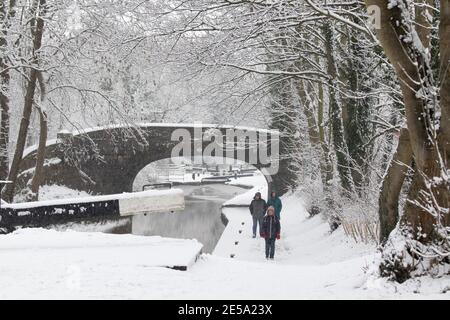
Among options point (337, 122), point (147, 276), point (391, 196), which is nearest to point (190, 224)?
point (337, 122)

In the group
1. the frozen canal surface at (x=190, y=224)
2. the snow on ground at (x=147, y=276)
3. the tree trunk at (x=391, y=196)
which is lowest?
the frozen canal surface at (x=190, y=224)

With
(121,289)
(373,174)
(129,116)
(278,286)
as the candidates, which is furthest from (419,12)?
(129,116)

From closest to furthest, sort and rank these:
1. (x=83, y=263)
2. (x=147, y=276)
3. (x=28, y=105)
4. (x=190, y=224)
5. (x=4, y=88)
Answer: (x=147, y=276), (x=83, y=263), (x=28, y=105), (x=4, y=88), (x=190, y=224)

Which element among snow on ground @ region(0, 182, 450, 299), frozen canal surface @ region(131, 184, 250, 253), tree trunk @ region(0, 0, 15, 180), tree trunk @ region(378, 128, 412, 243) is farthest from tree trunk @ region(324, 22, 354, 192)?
tree trunk @ region(0, 0, 15, 180)

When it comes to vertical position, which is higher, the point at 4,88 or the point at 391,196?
the point at 4,88

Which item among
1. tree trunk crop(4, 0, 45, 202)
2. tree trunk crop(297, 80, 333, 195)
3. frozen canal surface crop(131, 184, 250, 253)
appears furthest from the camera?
frozen canal surface crop(131, 184, 250, 253)

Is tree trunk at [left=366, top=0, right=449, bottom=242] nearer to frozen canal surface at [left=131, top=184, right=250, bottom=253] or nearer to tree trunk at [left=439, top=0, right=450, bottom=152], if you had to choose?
tree trunk at [left=439, top=0, right=450, bottom=152]

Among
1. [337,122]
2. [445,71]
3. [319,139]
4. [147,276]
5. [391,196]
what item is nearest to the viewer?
[445,71]

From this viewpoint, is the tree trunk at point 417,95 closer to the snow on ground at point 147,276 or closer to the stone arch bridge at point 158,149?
the snow on ground at point 147,276

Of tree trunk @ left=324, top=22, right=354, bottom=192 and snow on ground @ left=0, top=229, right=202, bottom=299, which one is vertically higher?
tree trunk @ left=324, top=22, right=354, bottom=192

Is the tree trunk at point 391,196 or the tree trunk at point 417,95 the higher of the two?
the tree trunk at point 417,95

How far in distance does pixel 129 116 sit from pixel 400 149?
10.7 m

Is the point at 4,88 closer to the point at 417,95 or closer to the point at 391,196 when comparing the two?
the point at 391,196

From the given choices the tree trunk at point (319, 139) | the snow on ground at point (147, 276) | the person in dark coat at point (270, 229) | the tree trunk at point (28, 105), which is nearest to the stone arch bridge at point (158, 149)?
the tree trunk at point (319, 139)
